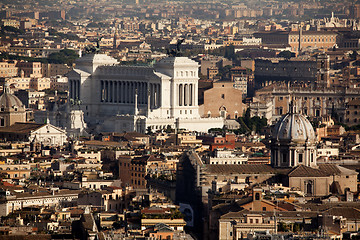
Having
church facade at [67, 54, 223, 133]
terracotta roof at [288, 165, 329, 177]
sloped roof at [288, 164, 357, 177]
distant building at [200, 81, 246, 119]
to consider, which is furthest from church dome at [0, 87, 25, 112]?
terracotta roof at [288, 165, 329, 177]

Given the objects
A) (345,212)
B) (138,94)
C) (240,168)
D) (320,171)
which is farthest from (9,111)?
(345,212)

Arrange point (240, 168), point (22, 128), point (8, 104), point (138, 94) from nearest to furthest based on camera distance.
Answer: point (240, 168) → point (22, 128) → point (8, 104) → point (138, 94)

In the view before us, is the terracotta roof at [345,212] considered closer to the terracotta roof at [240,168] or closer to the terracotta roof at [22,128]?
the terracotta roof at [240,168]

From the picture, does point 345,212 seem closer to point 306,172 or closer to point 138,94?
point 306,172

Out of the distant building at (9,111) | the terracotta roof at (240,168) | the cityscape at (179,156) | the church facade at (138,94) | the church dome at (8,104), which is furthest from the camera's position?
the church facade at (138,94)

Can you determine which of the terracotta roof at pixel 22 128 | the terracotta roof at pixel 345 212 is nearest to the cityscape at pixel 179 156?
the terracotta roof at pixel 345 212

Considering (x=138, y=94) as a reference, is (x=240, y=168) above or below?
below
